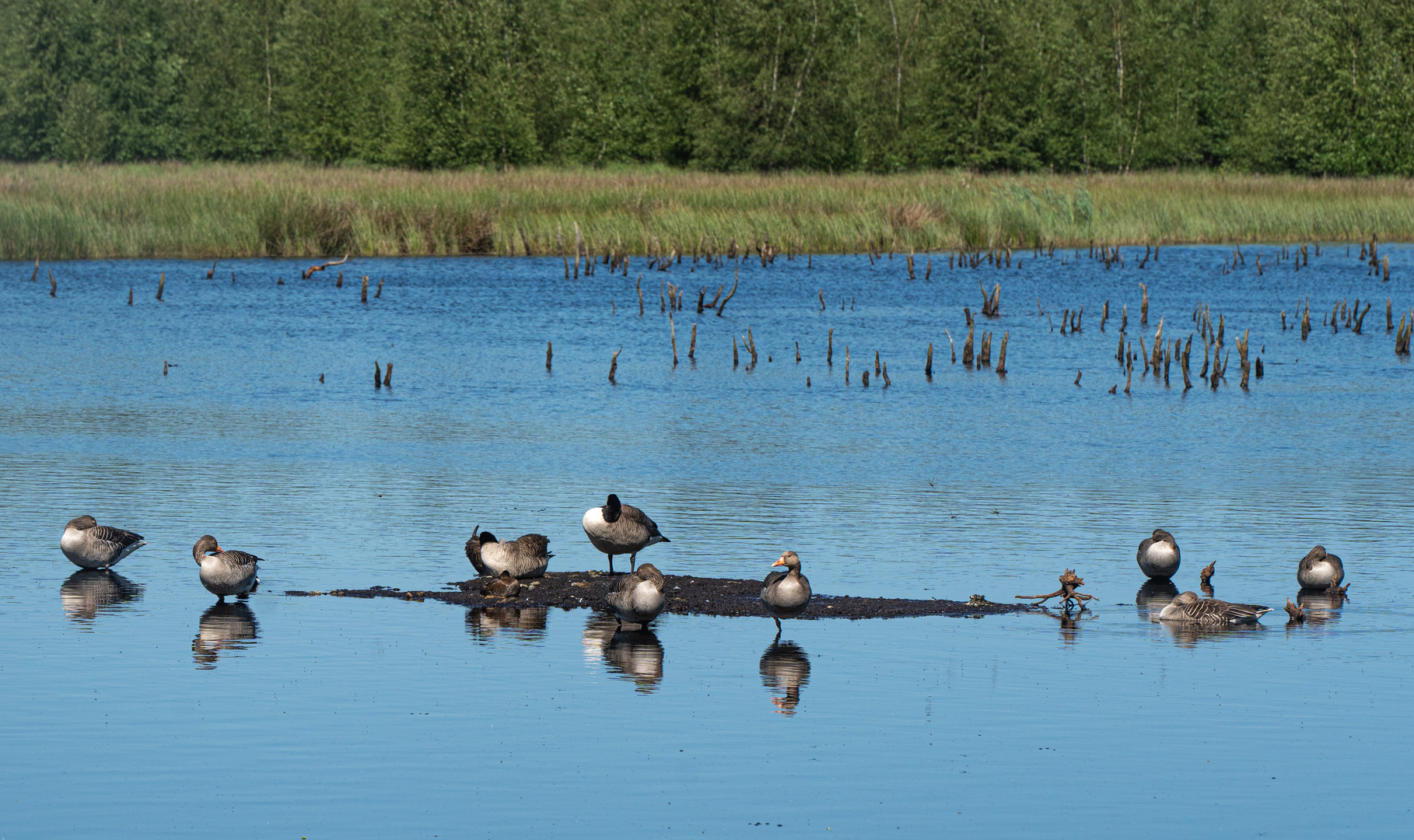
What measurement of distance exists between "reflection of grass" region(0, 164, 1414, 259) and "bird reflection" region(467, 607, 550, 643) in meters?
38.2

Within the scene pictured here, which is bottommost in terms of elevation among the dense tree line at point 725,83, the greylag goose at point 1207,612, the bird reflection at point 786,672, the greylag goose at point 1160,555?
the bird reflection at point 786,672

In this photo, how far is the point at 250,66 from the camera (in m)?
109

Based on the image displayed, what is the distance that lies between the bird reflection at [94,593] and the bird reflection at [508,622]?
2.73 metres

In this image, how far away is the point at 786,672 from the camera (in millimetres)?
10805

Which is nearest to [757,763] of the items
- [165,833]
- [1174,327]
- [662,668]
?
[662,668]

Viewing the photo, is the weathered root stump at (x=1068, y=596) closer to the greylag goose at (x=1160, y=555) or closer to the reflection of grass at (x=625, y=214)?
the greylag goose at (x=1160, y=555)

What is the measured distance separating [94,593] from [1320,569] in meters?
9.46

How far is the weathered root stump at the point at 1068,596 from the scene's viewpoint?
489 inches

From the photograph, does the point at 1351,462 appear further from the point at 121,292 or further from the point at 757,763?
the point at 121,292

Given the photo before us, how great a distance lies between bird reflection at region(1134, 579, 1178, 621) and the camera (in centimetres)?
1282

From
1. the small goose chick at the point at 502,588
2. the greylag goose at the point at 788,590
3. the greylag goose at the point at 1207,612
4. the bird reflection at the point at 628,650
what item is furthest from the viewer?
the small goose chick at the point at 502,588

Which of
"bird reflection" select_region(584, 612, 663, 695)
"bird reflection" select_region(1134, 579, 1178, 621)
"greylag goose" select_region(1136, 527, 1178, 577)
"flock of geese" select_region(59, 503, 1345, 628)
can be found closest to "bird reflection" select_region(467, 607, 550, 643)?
"flock of geese" select_region(59, 503, 1345, 628)

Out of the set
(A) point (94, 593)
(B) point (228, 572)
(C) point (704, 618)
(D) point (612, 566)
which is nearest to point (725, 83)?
(D) point (612, 566)

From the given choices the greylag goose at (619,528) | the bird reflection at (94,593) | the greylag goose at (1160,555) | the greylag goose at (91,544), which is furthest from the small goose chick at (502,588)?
the greylag goose at (1160,555)
